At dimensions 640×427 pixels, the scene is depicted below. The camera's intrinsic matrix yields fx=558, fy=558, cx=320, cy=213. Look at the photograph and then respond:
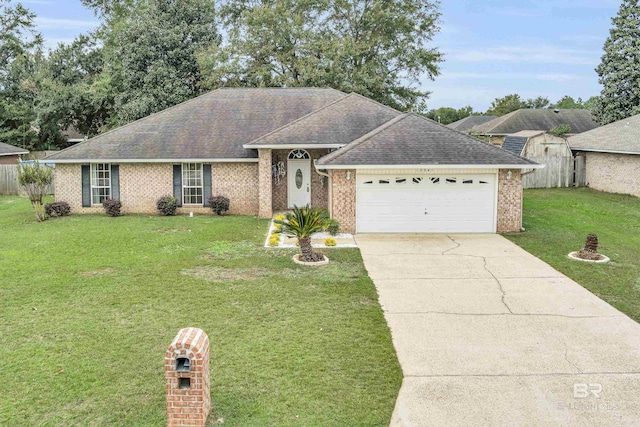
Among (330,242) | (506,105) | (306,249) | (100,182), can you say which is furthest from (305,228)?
(506,105)

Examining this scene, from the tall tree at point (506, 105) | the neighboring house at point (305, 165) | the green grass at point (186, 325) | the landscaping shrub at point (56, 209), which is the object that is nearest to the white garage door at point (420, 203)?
the neighboring house at point (305, 165)

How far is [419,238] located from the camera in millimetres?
15930

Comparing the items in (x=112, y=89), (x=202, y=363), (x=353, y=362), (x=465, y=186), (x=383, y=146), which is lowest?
(x=353, y=362)

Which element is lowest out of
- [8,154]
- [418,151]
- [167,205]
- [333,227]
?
[333,227]

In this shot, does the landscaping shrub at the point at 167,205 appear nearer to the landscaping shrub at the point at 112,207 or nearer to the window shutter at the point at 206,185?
the window shutter at the point at 206,185

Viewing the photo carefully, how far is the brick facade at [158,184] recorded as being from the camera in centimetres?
2061

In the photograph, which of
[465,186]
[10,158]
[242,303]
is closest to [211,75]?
[10,158]

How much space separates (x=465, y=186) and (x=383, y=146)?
2.72 metres

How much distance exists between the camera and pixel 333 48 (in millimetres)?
31438

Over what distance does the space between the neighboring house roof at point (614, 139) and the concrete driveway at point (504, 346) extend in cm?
1485

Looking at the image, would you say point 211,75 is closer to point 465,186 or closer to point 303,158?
point 303,158

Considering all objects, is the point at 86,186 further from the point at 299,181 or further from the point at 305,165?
the point at 305,165

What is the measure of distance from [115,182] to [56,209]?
2.25 m

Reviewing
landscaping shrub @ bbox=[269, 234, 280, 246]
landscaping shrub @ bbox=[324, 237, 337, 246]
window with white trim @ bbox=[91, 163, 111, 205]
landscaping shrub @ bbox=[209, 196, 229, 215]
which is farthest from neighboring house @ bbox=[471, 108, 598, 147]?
landscaping shrub @ bbox=[269, 234, 280, 246]
